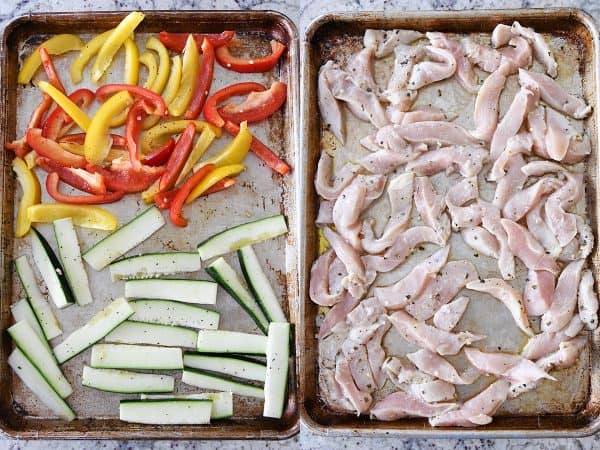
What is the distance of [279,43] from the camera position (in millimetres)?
3297

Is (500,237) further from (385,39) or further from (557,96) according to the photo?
(385,39)

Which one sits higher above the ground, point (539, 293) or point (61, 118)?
point (61, 118)

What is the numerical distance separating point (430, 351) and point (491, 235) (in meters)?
0.51

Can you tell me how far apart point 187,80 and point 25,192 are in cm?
80

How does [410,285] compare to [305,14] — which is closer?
[410,285]

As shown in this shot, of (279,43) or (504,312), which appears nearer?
(504,312)

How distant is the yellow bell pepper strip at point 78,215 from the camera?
317cm

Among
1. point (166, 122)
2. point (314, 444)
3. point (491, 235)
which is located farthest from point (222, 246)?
point (491, 235)

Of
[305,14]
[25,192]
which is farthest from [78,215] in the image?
[305,14]

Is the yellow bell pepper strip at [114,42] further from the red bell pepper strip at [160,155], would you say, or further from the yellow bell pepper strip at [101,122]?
the red bell pepper strip at [160,155]

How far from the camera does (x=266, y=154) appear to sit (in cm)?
322

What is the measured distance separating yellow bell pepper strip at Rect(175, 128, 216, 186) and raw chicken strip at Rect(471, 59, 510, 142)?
1064 millimetres

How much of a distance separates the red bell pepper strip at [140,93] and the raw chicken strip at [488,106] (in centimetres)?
125

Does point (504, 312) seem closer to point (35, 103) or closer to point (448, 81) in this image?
point (448, 81)
